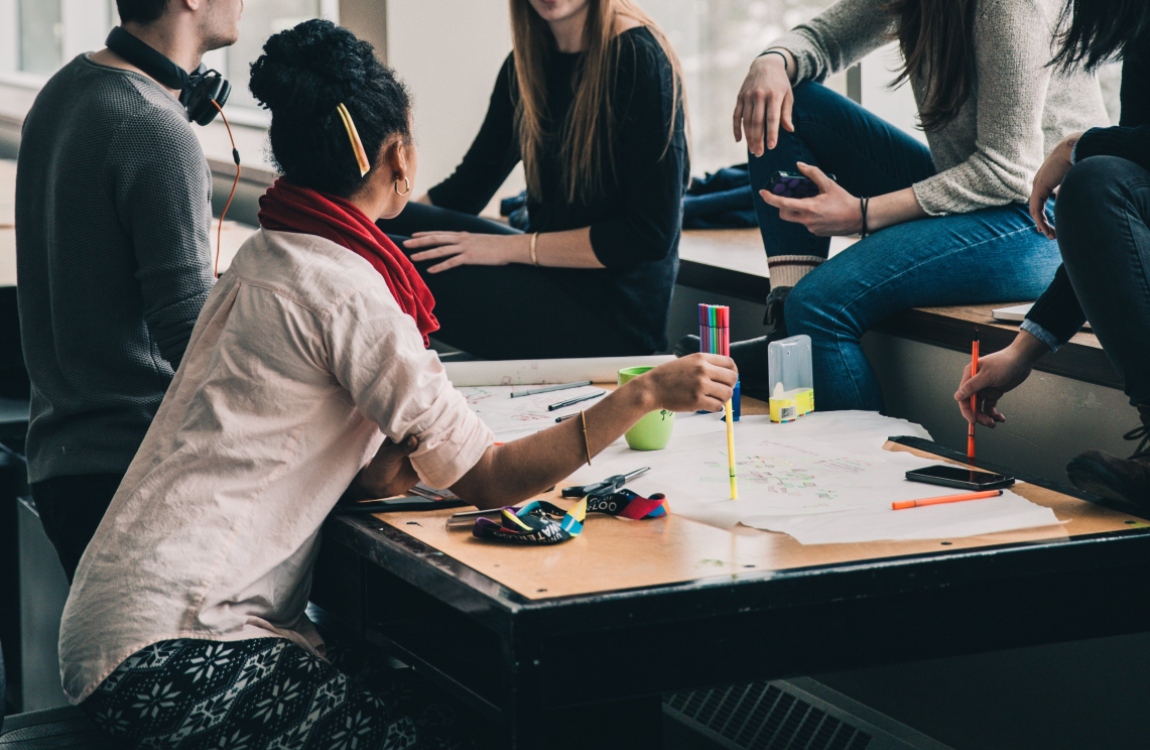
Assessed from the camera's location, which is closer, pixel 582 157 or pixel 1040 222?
pixel 1040 222

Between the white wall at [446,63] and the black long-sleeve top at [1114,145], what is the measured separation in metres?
1.99

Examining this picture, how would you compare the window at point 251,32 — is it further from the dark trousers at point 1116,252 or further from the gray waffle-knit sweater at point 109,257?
the dark trousers at point 1116,252

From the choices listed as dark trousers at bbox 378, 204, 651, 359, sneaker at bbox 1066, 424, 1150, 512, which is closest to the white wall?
dark trousers at bbox 378, 204, 651, 359

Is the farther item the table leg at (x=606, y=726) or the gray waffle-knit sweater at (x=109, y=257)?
the gray waffle-knit sweater at (x=109, y=257)

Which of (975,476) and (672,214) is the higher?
(672,214)

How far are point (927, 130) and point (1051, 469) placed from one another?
20.6 inches

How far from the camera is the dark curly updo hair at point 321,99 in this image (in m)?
1.11

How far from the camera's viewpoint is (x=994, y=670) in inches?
65.7

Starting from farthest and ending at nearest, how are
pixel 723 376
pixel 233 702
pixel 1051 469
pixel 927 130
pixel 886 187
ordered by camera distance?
pixel 886 187, pixel 927 130, pixel 1051 469, pixel 723 376, pixel 233 702

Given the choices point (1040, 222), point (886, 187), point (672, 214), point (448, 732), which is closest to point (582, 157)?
point (672, 214)

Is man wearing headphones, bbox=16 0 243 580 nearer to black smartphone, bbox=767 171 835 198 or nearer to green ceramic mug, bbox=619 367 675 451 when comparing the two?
green ceramic mug, bbox=619 367 675 451

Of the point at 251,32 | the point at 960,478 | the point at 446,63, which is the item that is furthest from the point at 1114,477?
the point at 251,32

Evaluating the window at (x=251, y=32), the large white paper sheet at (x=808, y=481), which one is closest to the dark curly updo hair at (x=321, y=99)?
the large white paper sheet at (x=808, y=481)

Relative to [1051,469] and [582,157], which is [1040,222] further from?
[582,157]
